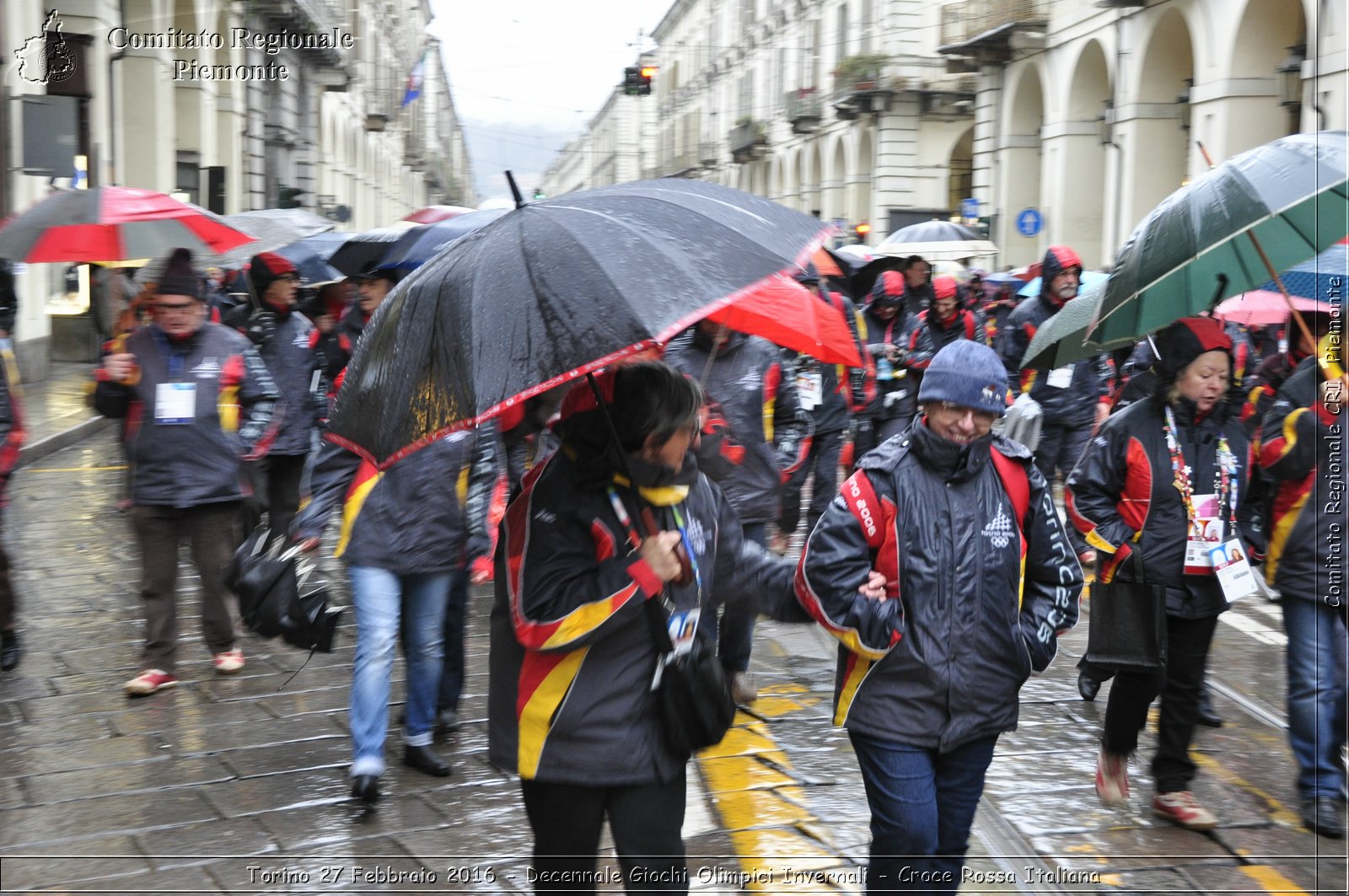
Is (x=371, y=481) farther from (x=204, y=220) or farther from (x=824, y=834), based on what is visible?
(x=204, y=220)

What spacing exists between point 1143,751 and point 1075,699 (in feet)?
2.05

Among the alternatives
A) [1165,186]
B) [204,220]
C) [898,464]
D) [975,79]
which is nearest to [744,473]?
[898,464]

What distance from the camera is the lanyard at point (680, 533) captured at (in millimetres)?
2912

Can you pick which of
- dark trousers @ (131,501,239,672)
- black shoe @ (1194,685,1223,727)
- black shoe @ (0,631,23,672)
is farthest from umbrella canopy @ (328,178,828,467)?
black shoe @ (0,631,23,672)

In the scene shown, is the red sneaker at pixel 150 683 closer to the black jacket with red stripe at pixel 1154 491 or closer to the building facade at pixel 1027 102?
the black jacket with red stripe at pixel 1154 491

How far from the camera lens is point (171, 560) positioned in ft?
19.8

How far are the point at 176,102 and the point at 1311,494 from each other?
2241 centimetres

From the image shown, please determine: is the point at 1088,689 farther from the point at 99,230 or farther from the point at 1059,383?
the point at 99,230

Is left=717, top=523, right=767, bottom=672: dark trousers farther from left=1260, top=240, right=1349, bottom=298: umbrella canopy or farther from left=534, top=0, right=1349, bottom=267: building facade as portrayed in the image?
left=534, top=0, right=1349, bottom=267: building facade

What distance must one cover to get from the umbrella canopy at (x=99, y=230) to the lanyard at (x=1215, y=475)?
193 inches

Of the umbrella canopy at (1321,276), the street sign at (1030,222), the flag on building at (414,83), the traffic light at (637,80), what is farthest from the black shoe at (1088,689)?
the flag on building at (414,83)

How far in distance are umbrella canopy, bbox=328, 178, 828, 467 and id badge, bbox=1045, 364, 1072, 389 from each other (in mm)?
5271

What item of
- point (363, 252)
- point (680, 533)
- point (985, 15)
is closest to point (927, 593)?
point (680, 533)

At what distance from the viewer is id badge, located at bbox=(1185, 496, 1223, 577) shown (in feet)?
14.6
